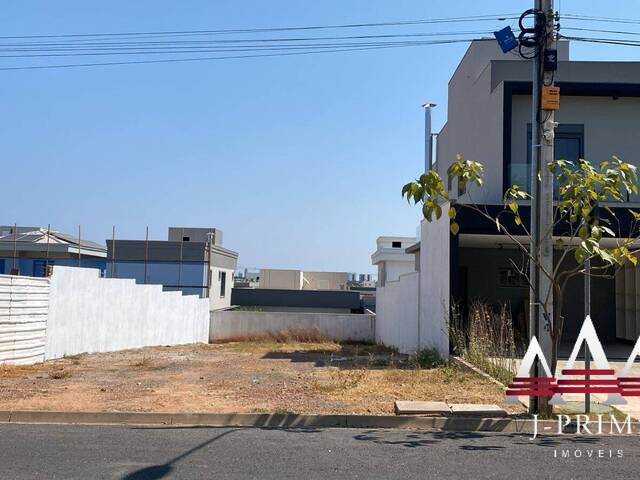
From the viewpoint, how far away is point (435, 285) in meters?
16.6

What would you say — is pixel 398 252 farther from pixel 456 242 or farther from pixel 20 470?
pixel 20 470

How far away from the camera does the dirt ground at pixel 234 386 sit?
965 centimetres

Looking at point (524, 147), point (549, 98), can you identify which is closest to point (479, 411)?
point (549, 98)

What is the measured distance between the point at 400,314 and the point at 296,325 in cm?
881

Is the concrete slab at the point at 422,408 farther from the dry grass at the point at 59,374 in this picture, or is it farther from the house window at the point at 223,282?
the house window at the point at 223,282

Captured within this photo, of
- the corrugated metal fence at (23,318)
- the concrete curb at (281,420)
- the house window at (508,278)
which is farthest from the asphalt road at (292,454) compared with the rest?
the house window at (508,278)

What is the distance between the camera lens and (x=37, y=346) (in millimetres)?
15922

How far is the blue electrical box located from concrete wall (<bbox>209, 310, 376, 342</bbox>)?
21500mm

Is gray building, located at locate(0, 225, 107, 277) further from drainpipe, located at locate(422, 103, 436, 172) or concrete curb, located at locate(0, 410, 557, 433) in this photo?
concrete curb, located at locate(0, 410, 557, 433)

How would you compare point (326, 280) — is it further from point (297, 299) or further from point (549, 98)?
point (549, 98)

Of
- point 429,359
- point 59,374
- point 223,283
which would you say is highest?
point 223,283

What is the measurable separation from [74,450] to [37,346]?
9851 mm

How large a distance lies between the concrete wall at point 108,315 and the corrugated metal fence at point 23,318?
42 centimetres

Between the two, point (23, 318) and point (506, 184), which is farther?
point (506, 184)
